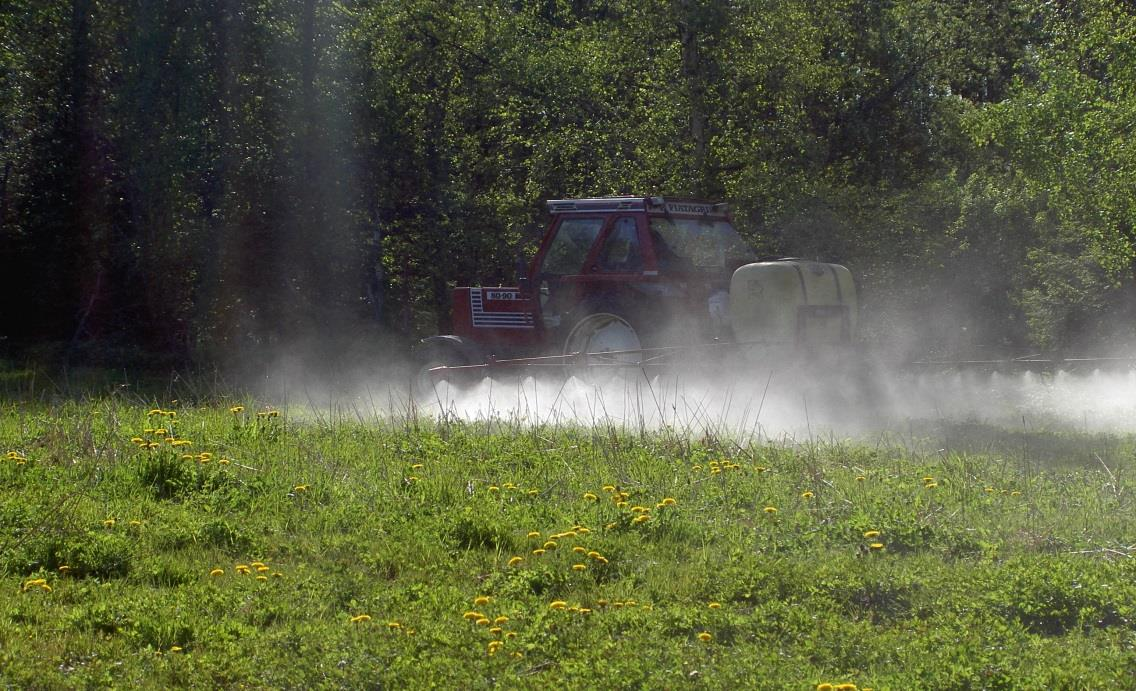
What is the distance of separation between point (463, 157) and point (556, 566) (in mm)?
17562

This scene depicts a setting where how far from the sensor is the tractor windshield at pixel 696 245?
11.9 m

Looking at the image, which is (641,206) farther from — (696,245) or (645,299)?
(645,299)

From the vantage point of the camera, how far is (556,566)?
5.83 metres

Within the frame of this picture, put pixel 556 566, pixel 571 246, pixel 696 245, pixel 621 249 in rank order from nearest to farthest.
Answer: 1. pixel 556 566
2. pixel 621 249
3. pixel 696 245
4. pixel 571 246

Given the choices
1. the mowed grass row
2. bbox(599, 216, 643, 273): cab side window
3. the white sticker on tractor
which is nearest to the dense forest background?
the white sticker on tractor

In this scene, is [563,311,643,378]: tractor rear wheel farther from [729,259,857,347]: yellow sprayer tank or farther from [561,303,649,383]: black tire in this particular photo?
[729,259,857,347]: yellow sprayer tank

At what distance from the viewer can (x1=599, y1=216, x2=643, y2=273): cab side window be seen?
11.9 m

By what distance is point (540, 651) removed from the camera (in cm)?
478

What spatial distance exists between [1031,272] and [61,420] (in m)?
18.3

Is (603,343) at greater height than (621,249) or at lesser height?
lesser

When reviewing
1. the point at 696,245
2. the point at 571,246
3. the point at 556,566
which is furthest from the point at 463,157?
the point at 556,566

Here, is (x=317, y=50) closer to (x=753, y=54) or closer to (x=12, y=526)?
(x=753, y=54)

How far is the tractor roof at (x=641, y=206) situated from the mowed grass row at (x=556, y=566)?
12.2 feet

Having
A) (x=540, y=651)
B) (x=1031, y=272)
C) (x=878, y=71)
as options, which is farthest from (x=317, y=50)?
(x=540, y=651)
